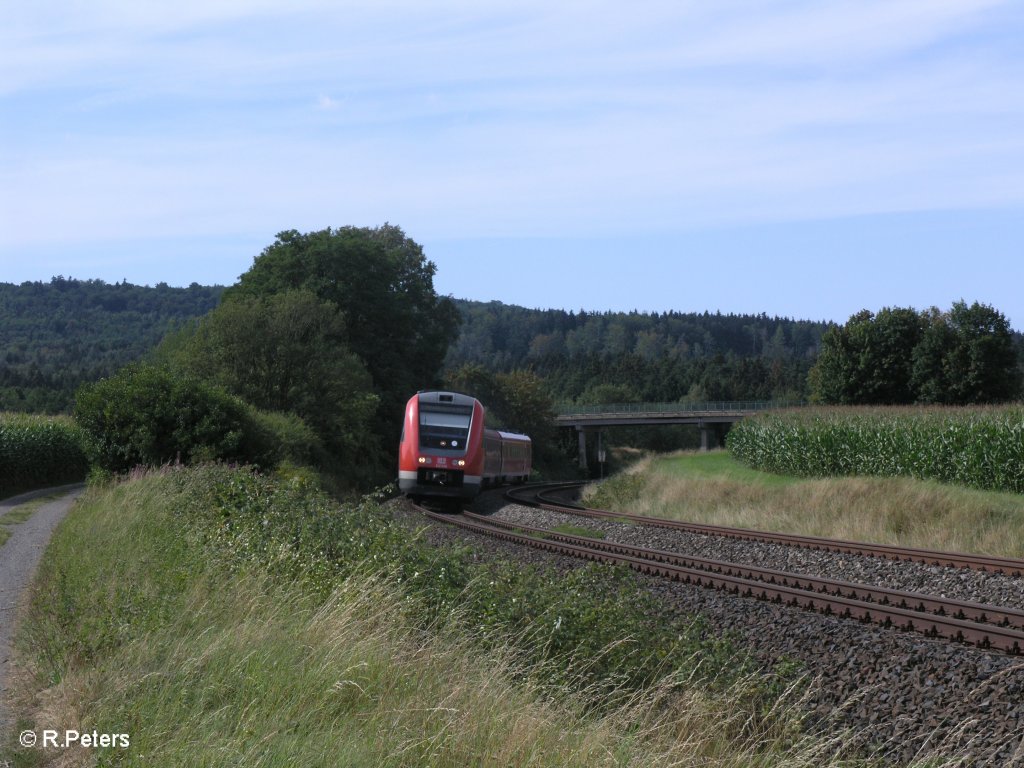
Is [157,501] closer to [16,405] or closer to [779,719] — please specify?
[779,719]

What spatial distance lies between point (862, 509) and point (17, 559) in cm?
1664

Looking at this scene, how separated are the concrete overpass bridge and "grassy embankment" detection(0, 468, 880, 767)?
85.0 metres

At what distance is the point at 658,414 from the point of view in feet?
333

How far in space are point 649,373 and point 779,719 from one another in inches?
6042

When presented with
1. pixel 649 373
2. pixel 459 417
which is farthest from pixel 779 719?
pixel 649 373

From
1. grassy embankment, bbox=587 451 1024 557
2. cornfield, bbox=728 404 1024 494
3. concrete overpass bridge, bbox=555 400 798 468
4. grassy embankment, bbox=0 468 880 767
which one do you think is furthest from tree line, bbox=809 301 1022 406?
grassy embankment, bbox=0 468 880 767

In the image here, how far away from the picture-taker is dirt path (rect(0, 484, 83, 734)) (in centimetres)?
876

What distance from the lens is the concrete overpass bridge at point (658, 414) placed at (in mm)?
95812

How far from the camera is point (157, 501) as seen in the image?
15891 millimetres

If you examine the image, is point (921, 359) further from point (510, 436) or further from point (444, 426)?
point (444, 426)

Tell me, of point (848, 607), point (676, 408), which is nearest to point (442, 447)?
point (848, 607)

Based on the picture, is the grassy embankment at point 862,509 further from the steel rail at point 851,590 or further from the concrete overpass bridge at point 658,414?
the concrete overpass bridge at point 658,414

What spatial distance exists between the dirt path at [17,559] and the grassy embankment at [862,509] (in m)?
14.9

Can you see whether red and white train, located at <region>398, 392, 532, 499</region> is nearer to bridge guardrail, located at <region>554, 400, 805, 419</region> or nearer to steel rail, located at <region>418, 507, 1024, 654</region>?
steel rail, located at <region>418, 507, 1024, 654</region>
